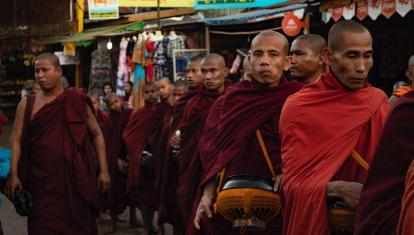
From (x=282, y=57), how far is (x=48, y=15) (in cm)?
394

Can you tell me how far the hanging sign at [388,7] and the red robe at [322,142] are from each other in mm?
5719

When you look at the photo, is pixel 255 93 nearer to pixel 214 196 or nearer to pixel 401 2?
pixel 214 196

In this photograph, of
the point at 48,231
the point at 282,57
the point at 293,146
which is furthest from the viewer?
the point at 48,231

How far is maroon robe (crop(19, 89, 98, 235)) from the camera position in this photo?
6.54 meters

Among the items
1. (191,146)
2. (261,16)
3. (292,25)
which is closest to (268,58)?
(191,146)

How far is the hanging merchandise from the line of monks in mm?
7841

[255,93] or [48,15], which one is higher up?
[48,15]

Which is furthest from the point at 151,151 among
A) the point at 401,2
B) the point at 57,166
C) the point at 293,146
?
the point at 293,146

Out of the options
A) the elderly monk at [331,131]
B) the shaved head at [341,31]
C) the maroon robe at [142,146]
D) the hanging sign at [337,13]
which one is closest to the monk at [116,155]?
the maroon robe at [142,146]

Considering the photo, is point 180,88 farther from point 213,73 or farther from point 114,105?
point 114,105

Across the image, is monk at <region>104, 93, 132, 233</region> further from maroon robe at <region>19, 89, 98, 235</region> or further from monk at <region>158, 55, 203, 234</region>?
maroon robe at <region>19, 89, 98, 235</region>

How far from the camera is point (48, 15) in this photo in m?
8.15

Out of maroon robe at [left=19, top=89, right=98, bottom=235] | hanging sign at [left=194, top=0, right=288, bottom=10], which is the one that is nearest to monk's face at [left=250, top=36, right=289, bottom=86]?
maroon robe at [left=19, top=89, right=98, bottom=235]

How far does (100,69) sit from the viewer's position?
17.5 metres
